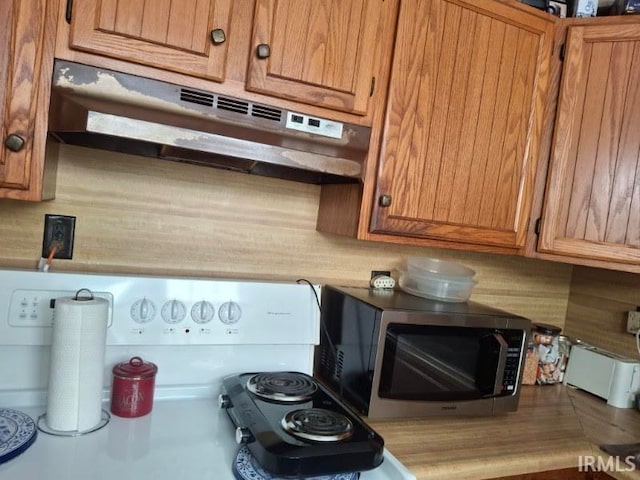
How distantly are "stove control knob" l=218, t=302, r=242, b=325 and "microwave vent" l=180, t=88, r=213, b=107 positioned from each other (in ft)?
1.73

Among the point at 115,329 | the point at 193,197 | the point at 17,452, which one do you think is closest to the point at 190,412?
the point at 115,329

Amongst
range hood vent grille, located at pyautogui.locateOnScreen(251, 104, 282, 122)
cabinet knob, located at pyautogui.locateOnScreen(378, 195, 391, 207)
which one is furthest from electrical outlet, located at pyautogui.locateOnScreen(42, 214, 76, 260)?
cabinet knob, located at pyautogui.locateOnScreen(378, 195, 391, 207)

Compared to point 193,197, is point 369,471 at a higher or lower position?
lower

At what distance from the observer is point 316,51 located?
112cm

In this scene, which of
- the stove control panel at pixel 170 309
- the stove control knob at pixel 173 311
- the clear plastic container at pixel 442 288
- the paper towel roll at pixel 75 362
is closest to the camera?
the paper towel roll at pixel 75 362

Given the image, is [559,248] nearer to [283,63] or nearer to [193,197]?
[283,63]

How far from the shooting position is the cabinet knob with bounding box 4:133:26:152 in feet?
3.01

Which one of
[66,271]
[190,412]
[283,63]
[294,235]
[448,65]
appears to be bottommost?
[190,412]

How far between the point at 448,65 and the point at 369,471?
1.03 meters

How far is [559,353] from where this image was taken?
174cm

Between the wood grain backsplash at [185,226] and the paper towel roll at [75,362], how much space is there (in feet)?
0.97

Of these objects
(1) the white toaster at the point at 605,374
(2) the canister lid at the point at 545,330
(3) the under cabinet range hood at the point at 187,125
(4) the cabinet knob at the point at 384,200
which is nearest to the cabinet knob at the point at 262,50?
(3) the under cabinet range hood at the point at 187,125

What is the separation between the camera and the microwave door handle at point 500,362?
1278mm

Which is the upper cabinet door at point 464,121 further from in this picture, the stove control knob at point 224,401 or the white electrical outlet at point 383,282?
the stove control knob at point 224,401
